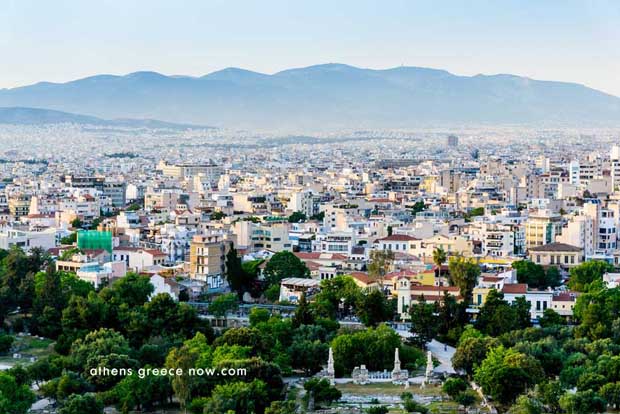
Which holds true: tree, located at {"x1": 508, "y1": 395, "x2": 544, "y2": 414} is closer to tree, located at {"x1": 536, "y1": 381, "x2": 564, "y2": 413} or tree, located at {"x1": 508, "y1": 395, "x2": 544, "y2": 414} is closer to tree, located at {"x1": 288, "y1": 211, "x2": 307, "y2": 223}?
tree, located at {"x1": 536, "y1": 381, "x2": 564, "y2": 413}

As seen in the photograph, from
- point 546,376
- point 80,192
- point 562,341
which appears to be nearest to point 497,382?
point 546,376

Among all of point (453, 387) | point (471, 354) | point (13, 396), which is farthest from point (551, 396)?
point (13, 396)

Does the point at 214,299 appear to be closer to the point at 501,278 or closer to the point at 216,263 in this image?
the point at 216,263

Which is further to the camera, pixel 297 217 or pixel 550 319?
pixel 297 217

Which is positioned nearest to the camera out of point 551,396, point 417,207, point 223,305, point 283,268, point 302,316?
point 551,396

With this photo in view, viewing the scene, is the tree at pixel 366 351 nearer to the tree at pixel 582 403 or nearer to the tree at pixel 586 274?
the tree at pixel 582 403

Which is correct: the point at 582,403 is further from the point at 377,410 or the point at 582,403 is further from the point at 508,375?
the point at 377,410

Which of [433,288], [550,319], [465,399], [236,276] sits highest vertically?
[433,288]
